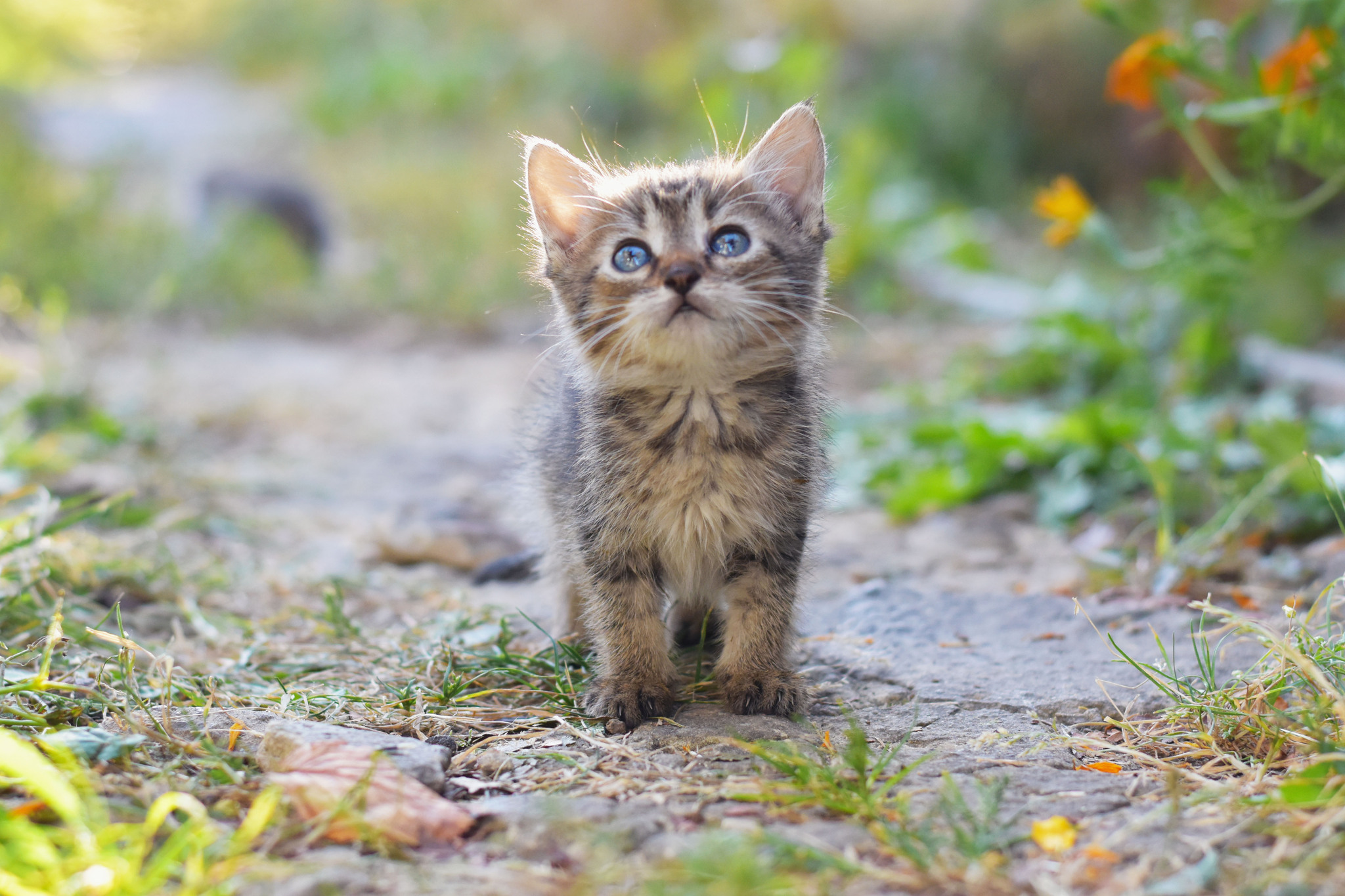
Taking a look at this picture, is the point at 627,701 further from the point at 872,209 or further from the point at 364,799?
the point at 872,209

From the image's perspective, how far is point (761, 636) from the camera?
7.02 feet

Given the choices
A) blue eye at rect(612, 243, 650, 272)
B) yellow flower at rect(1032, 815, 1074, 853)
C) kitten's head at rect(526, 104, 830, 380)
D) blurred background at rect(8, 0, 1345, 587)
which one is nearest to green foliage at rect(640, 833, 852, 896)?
yellow flower at rect(1032, 815, 1074, 853)

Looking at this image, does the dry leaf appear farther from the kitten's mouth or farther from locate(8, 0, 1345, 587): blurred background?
locate(8, 0, 1345, 587): blurred background

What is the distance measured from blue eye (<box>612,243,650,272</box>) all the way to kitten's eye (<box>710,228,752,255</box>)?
0.47 ft

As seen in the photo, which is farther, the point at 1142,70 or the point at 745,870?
the point at 1142,70

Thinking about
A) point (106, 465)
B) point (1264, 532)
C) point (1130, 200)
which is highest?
point (1130, 200)

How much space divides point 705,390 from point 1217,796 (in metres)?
1.16

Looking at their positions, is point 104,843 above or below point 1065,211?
below

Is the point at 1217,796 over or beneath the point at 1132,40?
beneath

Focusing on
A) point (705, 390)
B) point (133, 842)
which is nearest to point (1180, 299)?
point (705, 390)

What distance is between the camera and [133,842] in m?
1.43


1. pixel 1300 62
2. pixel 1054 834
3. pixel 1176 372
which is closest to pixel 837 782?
pixel 1054 834

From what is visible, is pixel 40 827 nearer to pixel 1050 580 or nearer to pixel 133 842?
pixel 133 842

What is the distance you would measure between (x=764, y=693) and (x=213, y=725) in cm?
106
